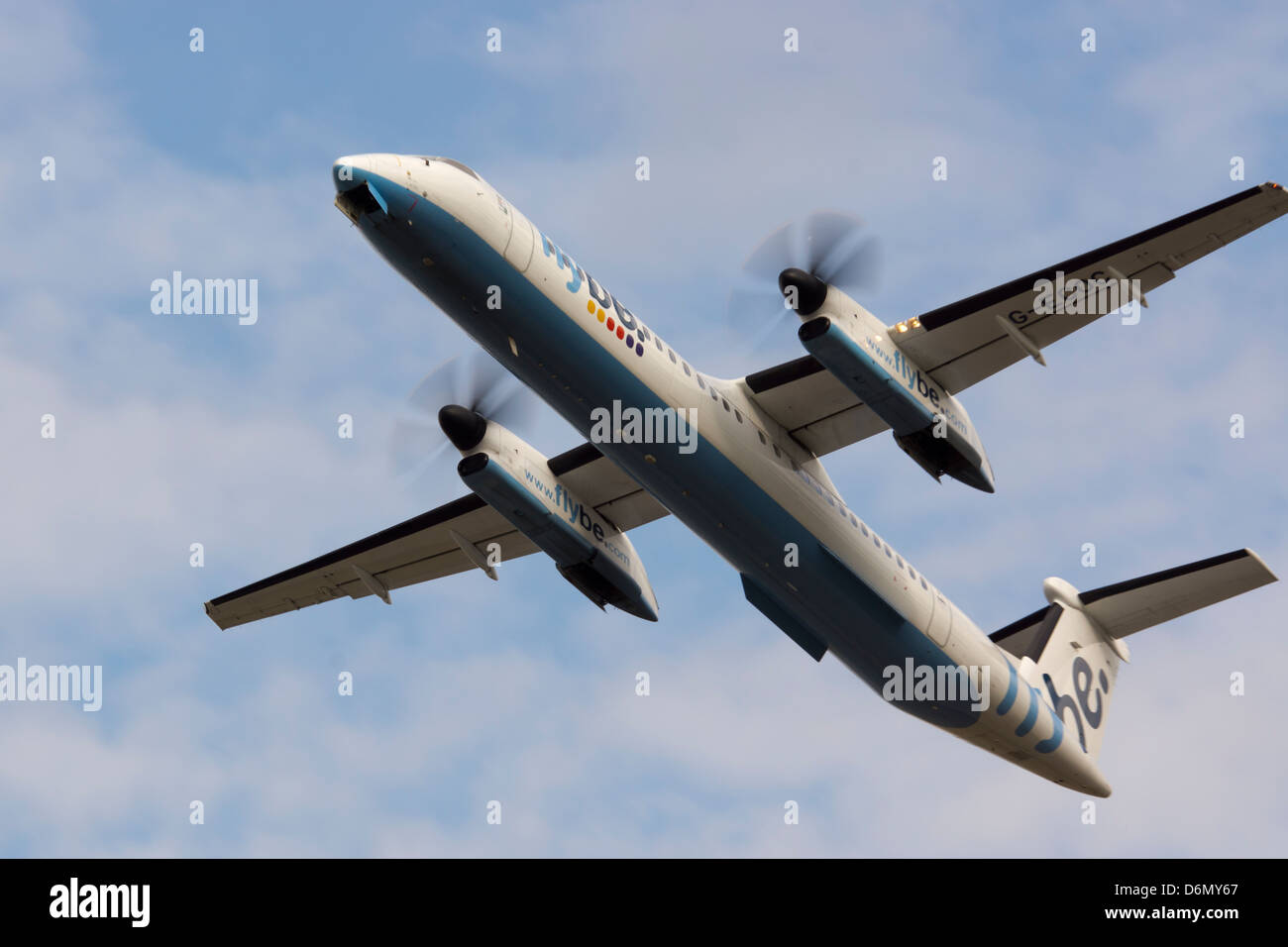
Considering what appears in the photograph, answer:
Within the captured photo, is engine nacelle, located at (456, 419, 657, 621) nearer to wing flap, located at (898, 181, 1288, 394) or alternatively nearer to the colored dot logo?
the colored dot logo

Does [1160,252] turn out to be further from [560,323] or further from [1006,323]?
[560,323]

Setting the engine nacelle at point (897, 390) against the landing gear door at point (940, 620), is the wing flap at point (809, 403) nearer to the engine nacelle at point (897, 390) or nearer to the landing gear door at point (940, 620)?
the engine nacelle at point (897, 390)

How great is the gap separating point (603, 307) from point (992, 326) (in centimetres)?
604

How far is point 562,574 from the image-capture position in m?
25.8

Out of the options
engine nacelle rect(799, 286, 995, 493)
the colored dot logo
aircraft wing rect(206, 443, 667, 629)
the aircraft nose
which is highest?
the aircraft nose

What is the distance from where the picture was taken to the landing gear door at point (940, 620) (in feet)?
79.5

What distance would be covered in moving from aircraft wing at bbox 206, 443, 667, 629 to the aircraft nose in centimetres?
769

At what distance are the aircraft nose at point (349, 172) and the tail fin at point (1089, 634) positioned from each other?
47.9 ft

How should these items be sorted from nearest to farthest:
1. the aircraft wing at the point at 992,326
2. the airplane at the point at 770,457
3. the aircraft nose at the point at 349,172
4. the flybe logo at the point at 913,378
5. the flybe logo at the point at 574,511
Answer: the aircraft nose at the point at 349,172 < the airplane at the point at 770,457 < the aircraft wing at the point at 992,326 < the flybe logo at the point at 913,378 < the flybe logo at the point at 574,511

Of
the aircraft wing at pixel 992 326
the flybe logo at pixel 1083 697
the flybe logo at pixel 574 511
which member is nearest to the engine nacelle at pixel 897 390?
the aircraft wing at pixel 992 326

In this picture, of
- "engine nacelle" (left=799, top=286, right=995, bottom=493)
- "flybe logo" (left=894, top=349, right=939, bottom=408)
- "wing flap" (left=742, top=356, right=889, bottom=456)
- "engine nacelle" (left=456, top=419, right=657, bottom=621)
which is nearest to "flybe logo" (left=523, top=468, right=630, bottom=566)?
"engine nacelle" (left=456, top=419, right=657, bottom=621)

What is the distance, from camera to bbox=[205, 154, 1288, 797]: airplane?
20.3 meters

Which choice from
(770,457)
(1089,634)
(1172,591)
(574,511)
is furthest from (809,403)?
(1089,634)

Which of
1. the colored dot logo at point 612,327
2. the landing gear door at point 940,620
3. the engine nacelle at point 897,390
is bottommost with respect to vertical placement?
the landing gear door at point 940,620
